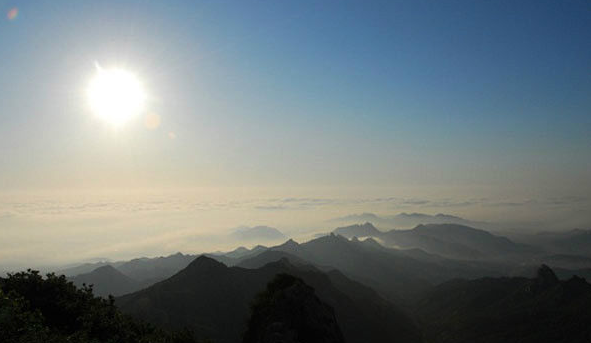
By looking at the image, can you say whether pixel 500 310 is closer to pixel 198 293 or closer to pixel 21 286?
pixel 198 293

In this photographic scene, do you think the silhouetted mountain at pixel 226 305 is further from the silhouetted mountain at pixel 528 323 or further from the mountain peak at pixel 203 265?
the silhouetted mountain at pixel 528 323

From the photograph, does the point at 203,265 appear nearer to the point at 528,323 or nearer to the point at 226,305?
the point at 226,305

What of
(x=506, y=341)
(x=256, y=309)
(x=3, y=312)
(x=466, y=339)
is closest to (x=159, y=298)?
(x=256, y=309)

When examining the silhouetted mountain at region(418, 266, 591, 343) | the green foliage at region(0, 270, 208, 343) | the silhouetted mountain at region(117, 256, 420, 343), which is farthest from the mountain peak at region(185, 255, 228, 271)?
the green foliage at region(0, 270, 208, 343)

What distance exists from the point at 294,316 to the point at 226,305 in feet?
311

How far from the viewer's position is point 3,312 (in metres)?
29.0

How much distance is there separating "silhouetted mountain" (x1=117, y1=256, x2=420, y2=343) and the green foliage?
82621 millimetres

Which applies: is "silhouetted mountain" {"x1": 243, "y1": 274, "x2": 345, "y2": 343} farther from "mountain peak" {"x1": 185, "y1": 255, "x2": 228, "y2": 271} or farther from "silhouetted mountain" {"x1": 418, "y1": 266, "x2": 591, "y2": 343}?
"silhouetted mountain" {"x1": 418, "y1": 266, "x2": 591, "y2": 343}

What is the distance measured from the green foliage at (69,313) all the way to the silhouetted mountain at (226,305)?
271 feet

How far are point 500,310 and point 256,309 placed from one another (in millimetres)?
184630

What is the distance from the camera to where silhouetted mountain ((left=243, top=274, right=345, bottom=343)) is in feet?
217

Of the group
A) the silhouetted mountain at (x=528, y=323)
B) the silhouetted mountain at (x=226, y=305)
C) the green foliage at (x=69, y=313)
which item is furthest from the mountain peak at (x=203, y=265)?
the green foliage at (x=69, y=313)

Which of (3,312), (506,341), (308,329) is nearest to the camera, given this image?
(3,312)

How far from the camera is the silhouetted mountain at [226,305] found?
131500 mm
